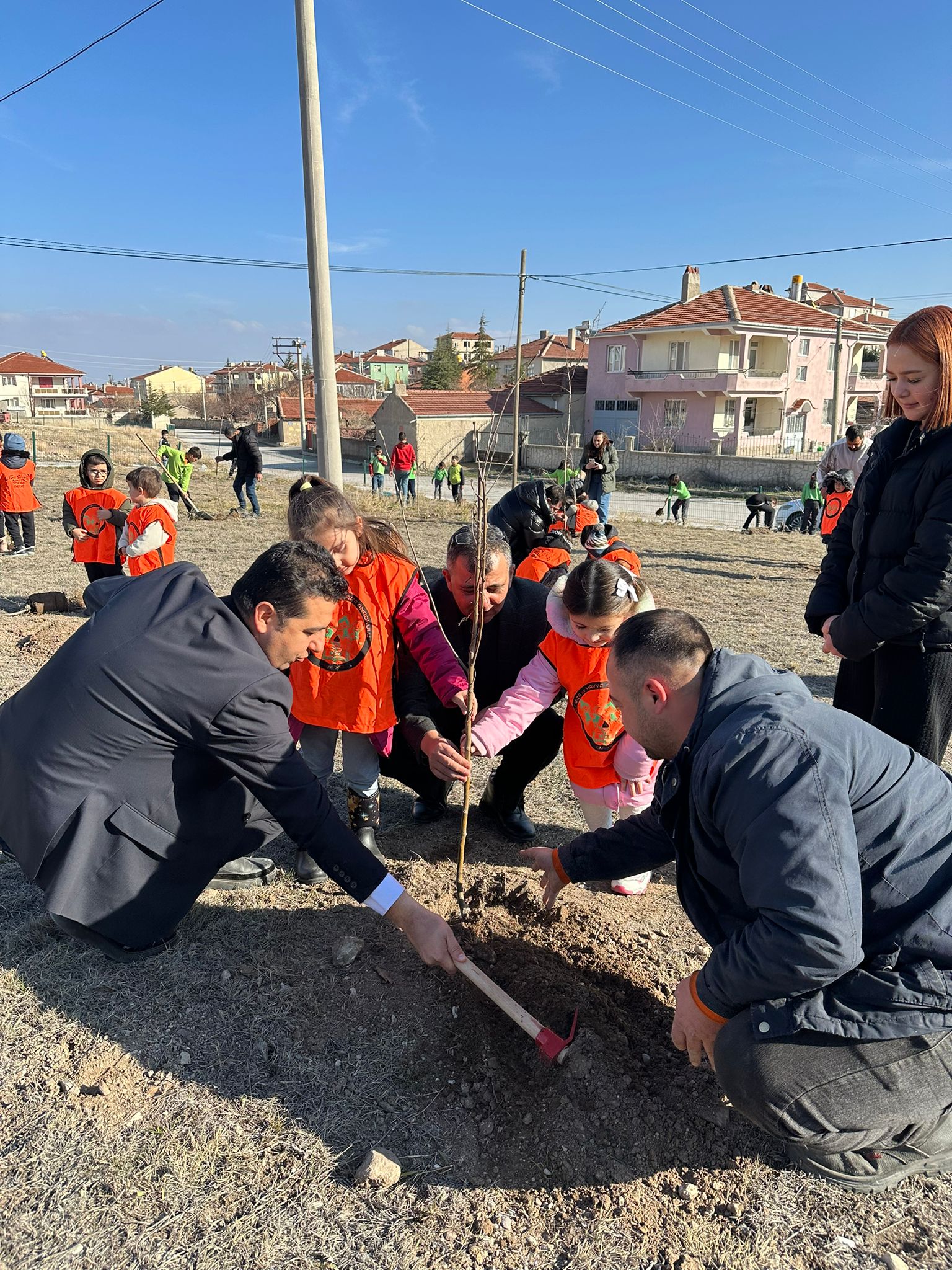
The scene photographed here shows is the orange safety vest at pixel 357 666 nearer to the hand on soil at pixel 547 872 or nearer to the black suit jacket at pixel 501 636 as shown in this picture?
the black suit jacket at pixel 501 636

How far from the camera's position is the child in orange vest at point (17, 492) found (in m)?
9.74

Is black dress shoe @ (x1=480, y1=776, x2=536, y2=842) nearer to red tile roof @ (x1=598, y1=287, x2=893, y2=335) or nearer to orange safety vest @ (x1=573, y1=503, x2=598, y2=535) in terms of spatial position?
orange safety vest @ (x1=573, y1=503, x2=598, y2=535)

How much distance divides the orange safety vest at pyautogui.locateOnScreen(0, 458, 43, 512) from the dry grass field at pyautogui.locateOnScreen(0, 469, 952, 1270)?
8.12 meters

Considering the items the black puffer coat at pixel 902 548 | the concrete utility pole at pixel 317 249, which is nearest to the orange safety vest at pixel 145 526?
the concrete utility pole at pixel 317 249

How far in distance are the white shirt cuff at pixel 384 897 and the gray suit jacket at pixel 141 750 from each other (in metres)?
0.02

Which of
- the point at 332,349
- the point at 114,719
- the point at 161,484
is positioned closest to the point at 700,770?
the point at 114,719

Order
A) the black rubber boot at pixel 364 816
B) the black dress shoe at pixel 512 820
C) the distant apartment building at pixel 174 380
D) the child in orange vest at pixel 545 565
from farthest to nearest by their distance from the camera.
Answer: the distant apartment building at pixel 174 380, the child in orange vest at pixel 545 565, the black dress shoe at pixel 512 820, the black rubber boot at pixel 364 816

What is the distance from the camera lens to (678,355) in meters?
37.9

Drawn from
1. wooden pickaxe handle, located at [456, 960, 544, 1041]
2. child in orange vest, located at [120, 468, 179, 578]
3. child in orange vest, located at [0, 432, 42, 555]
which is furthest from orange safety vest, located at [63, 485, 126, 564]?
wooden pickaxe handle, located at [456, 960, 544, 1041]

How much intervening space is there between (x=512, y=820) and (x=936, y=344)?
2.35m

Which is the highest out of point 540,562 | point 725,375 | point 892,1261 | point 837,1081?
point 725,375

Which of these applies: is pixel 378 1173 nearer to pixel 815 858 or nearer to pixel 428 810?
pixel 815 858

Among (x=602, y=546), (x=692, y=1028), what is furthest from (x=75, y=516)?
(x=692, y=1028)

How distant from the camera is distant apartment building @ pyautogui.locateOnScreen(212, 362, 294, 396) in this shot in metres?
82.2
